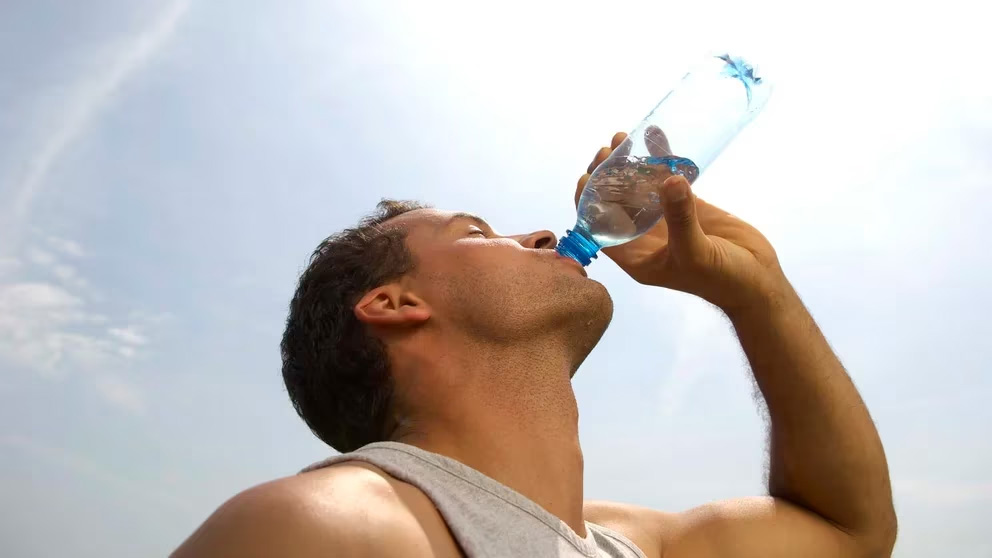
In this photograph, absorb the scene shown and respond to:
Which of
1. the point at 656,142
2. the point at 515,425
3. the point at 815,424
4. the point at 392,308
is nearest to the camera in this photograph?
the point at 515,425

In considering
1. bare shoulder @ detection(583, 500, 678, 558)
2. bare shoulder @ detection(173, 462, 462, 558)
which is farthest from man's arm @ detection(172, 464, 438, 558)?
bare shoulder @ detection(583, 500, 678, 558)

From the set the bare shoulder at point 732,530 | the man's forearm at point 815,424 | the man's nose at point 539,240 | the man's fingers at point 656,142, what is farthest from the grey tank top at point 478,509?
the man's fingers at point 656,142

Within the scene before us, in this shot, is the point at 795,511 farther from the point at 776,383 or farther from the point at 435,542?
the point at 435,542

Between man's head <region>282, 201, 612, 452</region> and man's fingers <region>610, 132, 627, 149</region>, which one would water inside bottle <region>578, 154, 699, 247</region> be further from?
man's head <region>282, 201, 612, 452</region>

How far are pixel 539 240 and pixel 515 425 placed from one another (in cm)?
87

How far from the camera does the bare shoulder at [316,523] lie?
1.37 metres

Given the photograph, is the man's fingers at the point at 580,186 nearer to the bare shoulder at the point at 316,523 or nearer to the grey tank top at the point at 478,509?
the grey tank top at the point at 478,509

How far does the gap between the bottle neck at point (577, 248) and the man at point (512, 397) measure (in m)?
0.08

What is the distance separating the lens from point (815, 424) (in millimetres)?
2928

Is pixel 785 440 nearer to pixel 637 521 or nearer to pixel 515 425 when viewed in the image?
pixel 637 521

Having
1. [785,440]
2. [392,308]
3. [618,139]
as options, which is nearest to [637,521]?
[785,440]

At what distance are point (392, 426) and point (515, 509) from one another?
0.66 m

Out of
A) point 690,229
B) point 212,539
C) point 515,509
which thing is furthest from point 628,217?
point 212,539

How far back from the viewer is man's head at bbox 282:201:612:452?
8.18 ft
